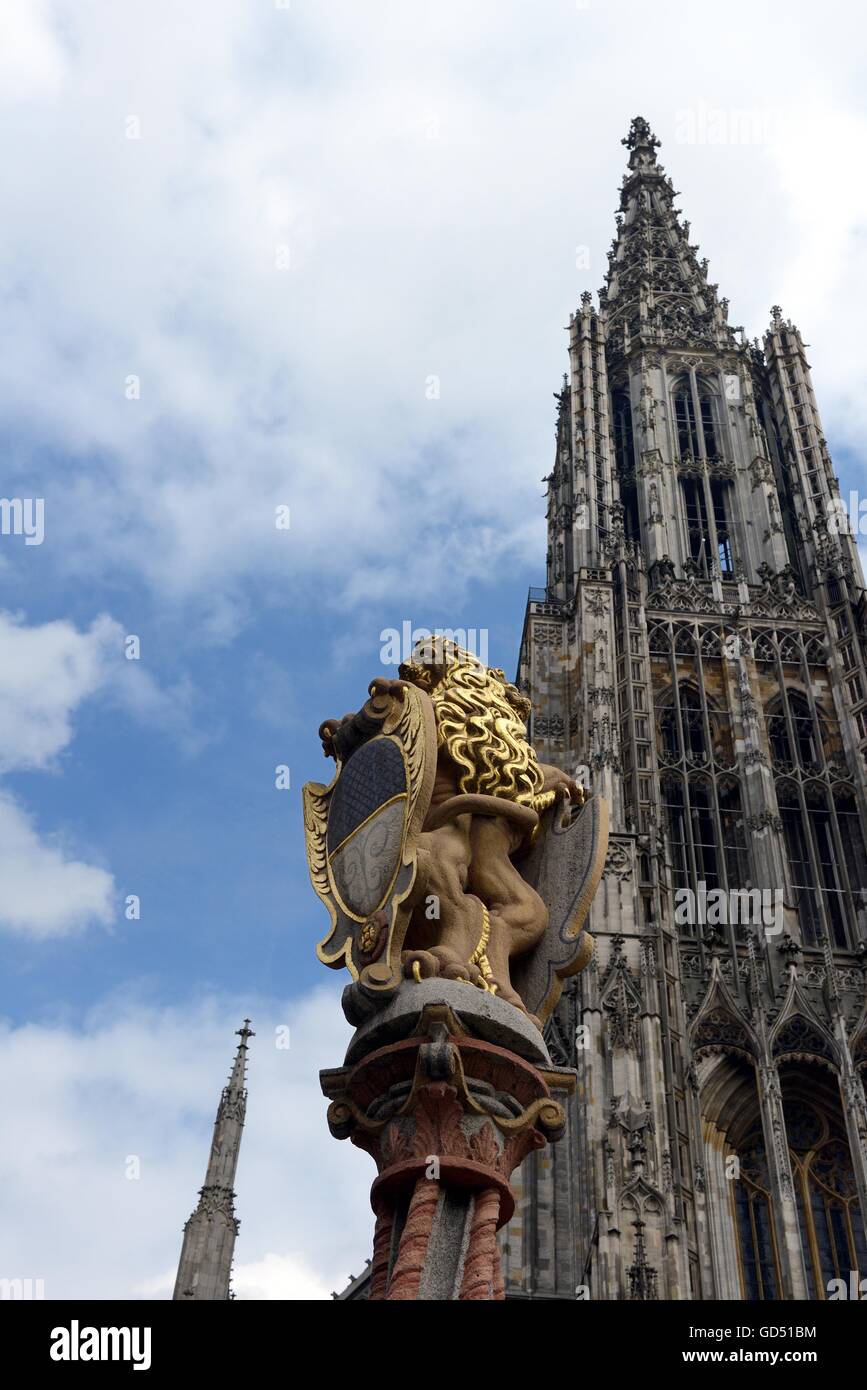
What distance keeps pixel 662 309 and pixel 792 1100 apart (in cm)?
2925

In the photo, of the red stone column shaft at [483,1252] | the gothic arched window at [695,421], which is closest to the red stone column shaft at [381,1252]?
the red stone column shaft at [483,1252]

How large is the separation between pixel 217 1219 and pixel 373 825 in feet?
70.7

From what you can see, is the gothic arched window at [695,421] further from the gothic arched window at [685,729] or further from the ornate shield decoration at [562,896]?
the ornate shield decoration at [562,896]

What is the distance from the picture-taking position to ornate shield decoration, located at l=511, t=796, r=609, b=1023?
748 centimetres

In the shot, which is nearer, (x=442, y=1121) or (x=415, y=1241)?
(x=415, y=1241)

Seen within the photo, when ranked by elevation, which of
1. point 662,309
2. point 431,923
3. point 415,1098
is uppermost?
point 662,309

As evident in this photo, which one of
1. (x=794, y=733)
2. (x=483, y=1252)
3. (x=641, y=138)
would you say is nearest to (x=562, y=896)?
(x=483, y=1252)

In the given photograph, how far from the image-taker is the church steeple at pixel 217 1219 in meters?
26.0

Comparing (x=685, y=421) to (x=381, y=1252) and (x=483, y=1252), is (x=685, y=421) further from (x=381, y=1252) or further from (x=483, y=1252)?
(x=483, y=1252)

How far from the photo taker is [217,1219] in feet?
88.2

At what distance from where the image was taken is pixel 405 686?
7.91 m
